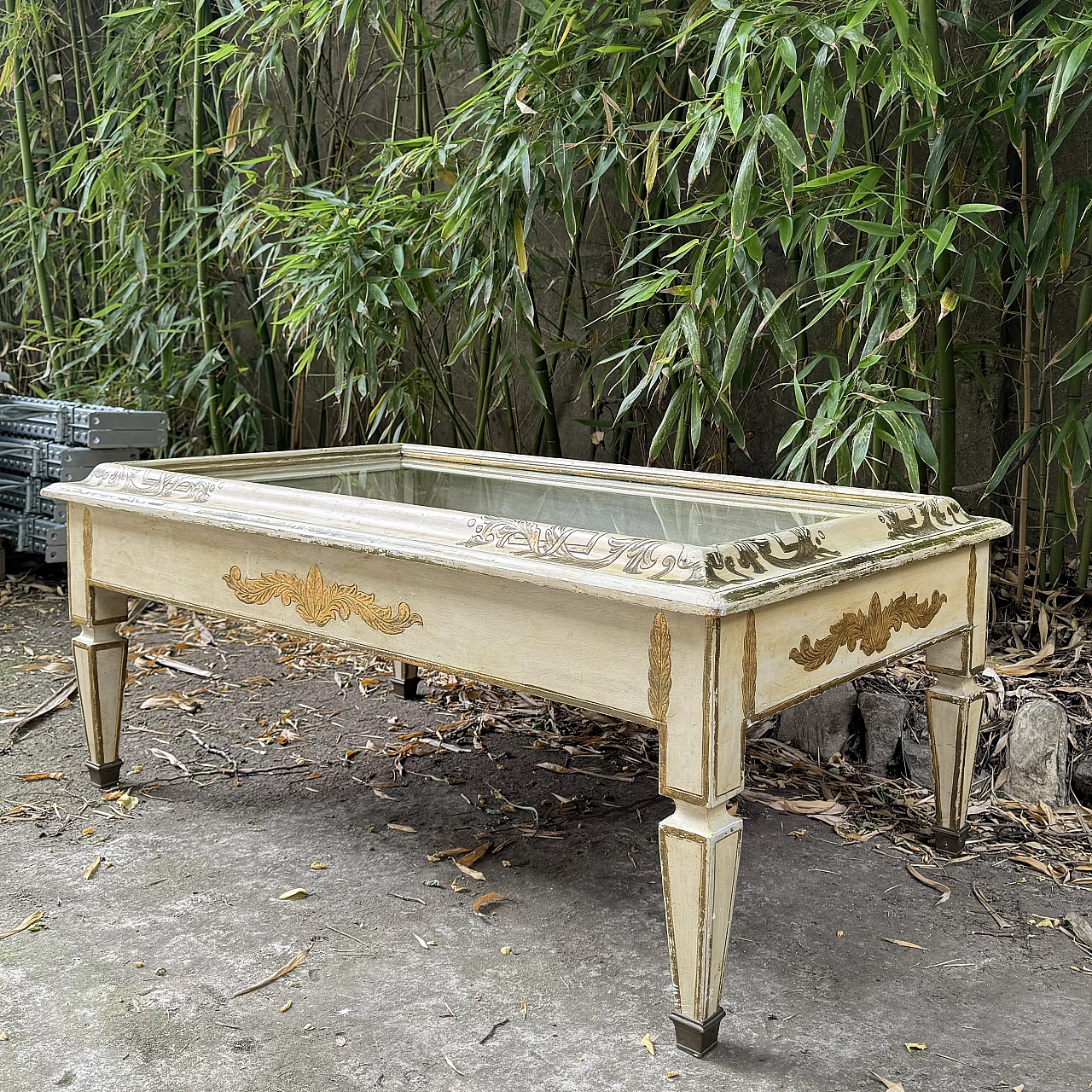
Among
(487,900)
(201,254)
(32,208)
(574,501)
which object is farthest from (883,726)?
(32,208)

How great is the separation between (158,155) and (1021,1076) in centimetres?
351

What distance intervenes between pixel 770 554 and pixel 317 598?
2.50 ft

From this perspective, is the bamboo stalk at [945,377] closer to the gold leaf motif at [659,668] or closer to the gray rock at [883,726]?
the gray rock at [883,726]

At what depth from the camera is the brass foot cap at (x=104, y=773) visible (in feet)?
8.03

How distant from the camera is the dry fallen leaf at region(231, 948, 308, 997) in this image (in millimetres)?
1693

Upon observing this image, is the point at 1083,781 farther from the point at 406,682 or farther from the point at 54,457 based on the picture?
the point at 54,457

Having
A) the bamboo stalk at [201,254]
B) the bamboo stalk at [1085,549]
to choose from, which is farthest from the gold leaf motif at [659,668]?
the bamboo stalk at [201,254]

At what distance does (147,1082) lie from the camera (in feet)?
4.85

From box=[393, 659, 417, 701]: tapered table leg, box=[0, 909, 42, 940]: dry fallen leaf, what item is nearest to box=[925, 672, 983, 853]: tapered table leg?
box=[393, 659, 417, 701]: tapered table leg

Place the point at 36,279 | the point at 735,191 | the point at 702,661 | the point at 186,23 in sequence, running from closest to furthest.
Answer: the point at 702,661, the point at 735,191, the point at 186,23, the point at 36,279

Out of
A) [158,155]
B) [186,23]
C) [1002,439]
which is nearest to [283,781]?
[1002,439]

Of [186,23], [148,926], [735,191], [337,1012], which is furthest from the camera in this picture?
[186,23]

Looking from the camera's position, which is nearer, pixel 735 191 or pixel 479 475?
pixel 735 191

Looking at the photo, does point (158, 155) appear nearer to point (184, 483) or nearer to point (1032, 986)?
point (184, 483)
